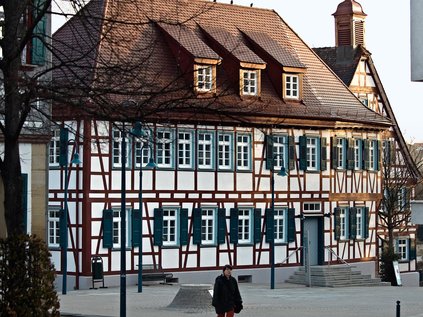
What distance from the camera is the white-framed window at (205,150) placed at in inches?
2024

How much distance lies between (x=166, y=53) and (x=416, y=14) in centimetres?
3249

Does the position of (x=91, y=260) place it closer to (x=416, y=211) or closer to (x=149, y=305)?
(x=149, y=305)

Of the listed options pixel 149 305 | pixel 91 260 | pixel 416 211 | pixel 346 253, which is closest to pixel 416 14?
pixel 416 211

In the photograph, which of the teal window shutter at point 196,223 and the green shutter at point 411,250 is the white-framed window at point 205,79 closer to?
the teal window shutter at point 196,223

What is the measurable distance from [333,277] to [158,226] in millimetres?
8706

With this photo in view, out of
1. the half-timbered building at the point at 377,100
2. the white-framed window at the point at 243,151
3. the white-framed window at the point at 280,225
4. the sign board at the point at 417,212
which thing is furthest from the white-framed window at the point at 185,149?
the sign board at the point at 417,212

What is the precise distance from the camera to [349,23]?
6844cm

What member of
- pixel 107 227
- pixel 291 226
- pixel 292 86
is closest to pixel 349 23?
pixel 292 86

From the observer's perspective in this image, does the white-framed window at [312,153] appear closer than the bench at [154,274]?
No

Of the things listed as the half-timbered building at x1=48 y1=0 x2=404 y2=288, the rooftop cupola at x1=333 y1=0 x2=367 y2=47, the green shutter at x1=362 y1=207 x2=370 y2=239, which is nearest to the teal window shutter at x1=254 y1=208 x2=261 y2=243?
the half-timbered building at x1=48 y1=0 x2=404 y2=288

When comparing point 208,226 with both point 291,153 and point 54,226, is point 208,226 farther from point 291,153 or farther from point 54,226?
point 54,226

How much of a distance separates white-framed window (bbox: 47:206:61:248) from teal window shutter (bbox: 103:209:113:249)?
79.9 inches

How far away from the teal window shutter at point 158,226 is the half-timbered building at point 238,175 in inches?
1.9

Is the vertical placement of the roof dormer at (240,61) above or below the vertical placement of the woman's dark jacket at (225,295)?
above
